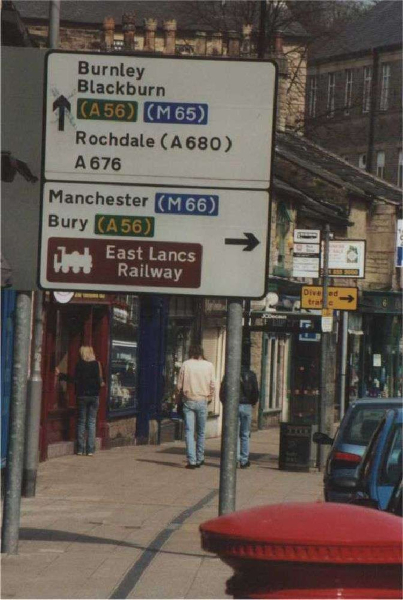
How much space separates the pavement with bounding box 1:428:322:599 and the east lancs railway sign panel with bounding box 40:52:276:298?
81.1 inches

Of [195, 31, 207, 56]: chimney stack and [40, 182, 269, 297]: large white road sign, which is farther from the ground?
[195, 31, 207, 56]: chimney stack

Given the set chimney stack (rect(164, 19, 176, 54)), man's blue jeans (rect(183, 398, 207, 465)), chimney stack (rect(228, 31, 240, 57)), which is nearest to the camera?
man's blue jeans (rect(183, 398, 207, 465))

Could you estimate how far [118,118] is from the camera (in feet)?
36.7

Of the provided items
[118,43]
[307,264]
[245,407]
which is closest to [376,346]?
[118,43]

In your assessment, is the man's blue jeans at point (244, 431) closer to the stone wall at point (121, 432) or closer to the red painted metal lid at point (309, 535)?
the stone wall at point (121, 432)

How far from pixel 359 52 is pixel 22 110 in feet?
206

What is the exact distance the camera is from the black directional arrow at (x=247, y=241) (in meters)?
11.1

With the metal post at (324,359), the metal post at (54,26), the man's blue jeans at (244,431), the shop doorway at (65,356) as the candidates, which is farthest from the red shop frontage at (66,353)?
the metal post at (54,26)

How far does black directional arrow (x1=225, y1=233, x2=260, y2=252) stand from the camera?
11.1 meters

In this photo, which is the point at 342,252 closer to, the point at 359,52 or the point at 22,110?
the point at 22,110

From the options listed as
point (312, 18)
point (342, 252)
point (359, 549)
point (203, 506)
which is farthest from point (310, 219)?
point (359, 549)

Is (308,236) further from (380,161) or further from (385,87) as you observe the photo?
(385,87)

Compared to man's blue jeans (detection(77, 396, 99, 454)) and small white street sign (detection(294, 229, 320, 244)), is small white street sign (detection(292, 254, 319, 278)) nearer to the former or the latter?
small white street sign (detection(294, 229, 320, 244))

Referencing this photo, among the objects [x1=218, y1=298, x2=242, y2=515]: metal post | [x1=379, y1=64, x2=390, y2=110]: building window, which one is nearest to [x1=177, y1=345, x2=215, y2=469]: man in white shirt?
[x1=218, y1=298, x2=242, y2=515]: metal post
